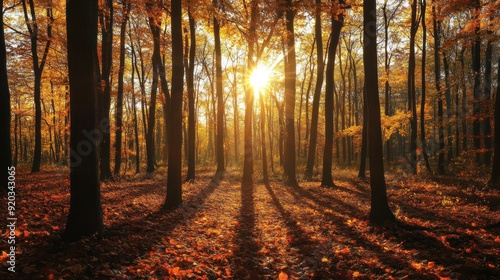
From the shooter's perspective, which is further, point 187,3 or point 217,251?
point 187,3

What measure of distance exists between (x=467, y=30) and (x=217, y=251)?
1662 centimetres

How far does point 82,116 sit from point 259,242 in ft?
14.4

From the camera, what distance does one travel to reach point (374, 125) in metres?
7.20

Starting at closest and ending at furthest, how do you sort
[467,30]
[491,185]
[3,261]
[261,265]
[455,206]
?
[3,261]
[261,265]
[455,206]
[491,185]
[467,30]

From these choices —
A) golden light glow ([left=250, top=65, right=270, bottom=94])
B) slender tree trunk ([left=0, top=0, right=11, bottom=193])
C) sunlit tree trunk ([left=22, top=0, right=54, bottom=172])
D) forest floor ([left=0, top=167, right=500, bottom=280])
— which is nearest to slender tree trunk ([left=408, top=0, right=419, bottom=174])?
forest floor ([left=0, top=167, right=500, bottom=280])

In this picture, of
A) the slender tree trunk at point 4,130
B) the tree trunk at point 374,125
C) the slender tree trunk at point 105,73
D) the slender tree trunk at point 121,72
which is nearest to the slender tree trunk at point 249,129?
the slender tree trunk at point 121,72

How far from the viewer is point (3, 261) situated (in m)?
3.90

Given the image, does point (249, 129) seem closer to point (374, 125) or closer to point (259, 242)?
point (374, 125)

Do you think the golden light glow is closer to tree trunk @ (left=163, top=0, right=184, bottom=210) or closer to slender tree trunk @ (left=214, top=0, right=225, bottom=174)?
slender tree trunk @ (left=214, top=0, right=225, bottom=174)

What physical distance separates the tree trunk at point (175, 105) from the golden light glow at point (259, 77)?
33.4 feet

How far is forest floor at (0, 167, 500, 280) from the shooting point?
4.29 m

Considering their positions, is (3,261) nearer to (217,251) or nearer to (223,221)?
(217,251)

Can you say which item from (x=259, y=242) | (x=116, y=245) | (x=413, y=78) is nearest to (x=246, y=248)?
(x=259, y=242)

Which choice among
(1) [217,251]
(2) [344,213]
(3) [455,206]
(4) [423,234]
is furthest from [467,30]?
(1) [217,251]
